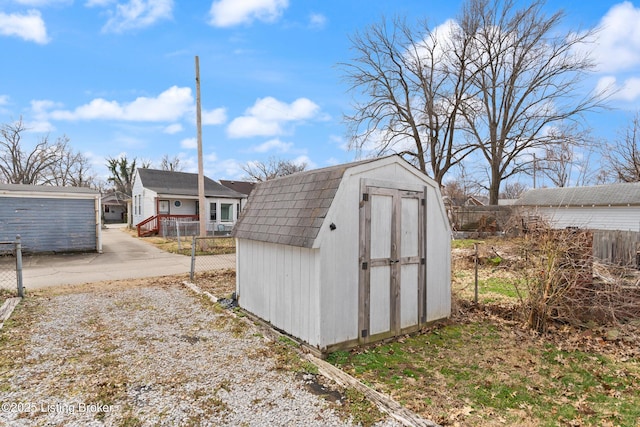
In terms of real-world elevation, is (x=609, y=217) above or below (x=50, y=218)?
below

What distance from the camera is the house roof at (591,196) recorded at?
805 inches

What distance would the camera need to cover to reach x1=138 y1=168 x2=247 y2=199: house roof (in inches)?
939

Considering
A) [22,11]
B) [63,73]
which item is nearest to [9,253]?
[63,73]

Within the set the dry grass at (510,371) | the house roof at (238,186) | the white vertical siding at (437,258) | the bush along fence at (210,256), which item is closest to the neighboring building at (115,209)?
the house roof at (238,186)

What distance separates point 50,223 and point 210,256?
699 cm

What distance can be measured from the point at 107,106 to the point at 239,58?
55.1 feet

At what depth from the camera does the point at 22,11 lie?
8.62 metres

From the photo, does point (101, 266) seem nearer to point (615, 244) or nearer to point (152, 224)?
point (152, 224)

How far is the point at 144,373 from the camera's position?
3734 mm

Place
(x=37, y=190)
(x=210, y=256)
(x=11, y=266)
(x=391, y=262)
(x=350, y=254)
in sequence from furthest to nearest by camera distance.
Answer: (x=37, y=190) < (x=210, y=256) < (x=11, y=266) < (x=391, y=262) < (x=350, y=254)

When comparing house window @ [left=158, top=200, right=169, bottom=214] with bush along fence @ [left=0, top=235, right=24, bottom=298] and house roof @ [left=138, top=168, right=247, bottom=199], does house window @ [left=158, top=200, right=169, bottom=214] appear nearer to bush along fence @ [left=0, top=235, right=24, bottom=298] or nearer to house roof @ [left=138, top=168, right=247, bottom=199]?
house roof @ [left=138, top=168, right=247, bottom=199]

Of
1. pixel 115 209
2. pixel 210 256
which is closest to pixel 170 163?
pixel 115 209

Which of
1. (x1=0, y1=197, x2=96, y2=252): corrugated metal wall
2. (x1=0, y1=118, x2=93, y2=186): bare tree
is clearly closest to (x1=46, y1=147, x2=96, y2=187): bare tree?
(x1=0, y1=118, x2=93, y2=186): bare tree

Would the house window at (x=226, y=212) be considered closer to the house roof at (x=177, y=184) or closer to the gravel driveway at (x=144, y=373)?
the house roof at (x=177, y=184)
